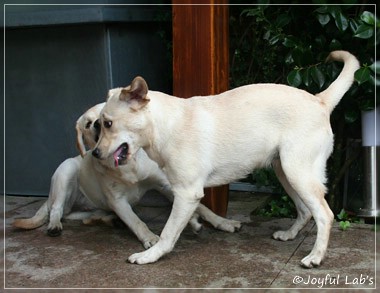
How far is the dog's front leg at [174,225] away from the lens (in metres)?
3.26

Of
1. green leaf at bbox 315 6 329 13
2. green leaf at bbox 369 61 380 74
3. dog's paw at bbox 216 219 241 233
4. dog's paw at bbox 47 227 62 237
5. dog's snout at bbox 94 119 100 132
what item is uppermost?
green leaf at bbox 315 6 329 13

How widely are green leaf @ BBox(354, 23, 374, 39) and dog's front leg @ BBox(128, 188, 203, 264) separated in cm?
165

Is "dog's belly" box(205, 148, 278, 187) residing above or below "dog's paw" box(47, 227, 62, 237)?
above

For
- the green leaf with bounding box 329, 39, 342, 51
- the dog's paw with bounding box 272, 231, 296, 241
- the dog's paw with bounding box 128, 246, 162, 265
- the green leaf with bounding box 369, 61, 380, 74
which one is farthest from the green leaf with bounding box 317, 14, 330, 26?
the dog's paw with bounding box 128, 246, 162, 265

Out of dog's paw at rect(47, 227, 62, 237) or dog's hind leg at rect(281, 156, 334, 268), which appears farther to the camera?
dog's paw at rect(47, 227, 62, 237)

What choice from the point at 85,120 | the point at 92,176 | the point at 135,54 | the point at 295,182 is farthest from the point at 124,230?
the point at 135,54

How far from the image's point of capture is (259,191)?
16.6ft

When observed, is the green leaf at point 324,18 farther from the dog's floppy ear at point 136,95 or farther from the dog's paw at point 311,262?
the dog's paw at point 311,262

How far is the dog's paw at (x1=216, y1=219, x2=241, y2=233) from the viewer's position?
3848 mm

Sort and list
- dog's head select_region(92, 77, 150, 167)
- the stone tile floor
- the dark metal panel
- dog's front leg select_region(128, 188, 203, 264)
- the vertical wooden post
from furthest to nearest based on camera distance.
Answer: the dark metal panel < the vertical wooden post < dog's front leg select_region(128, 188, 203, 264) < dog's head select_region(92, 77, 150, 167) < the stone tile floor

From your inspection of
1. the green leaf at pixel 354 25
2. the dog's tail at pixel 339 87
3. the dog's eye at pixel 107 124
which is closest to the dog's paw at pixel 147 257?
the dog's eye at pixel 107 124

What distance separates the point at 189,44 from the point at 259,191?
67.2 inches

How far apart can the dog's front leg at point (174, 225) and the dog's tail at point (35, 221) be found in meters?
1.11

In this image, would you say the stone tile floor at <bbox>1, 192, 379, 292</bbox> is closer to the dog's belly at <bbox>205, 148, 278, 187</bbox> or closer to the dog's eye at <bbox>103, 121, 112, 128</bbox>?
the dog's belly at <bbox>205, 148, 278, 187</bbox>
